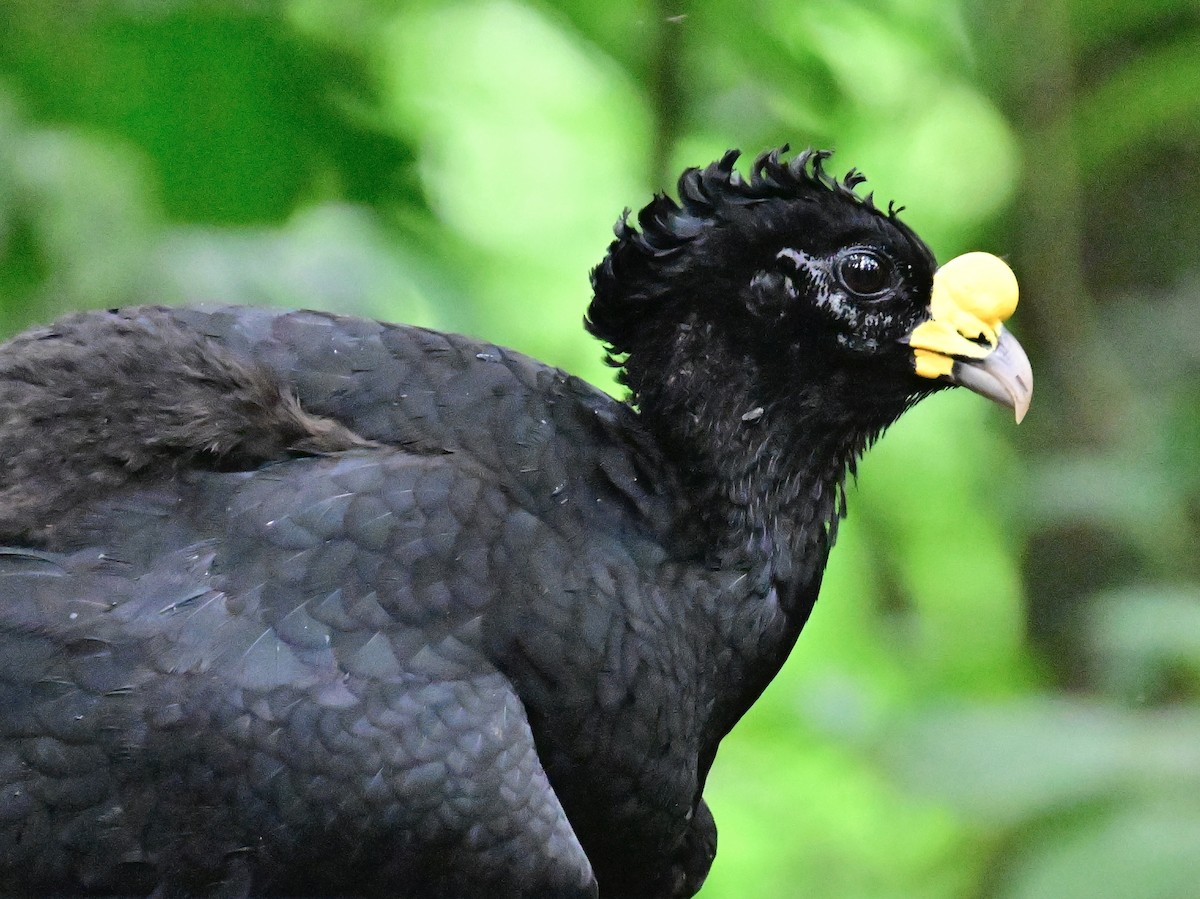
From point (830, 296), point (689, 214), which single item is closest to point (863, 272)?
point (830, 296)

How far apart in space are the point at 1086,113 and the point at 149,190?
3830 mm

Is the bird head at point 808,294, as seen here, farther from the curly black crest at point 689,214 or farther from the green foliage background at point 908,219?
the green foliage background at point 908,219

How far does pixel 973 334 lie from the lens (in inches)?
128

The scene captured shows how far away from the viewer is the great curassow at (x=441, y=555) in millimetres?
2631

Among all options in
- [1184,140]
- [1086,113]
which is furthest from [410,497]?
[1184,140]

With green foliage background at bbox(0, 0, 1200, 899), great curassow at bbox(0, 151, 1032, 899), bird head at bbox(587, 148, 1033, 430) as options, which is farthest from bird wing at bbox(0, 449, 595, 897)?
green foliage background at bbox(0, 0, 1200, 899)

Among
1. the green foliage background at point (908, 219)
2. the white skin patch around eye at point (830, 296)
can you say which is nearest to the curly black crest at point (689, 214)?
the white skin patch around eye at point (830, 296)

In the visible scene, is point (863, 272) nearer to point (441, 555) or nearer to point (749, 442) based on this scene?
point (749, 442)

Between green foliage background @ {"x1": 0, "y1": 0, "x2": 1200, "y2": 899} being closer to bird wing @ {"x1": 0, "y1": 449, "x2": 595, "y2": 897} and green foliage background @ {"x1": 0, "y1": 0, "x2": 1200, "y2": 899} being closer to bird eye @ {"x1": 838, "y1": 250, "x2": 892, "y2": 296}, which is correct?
bird eye @ {"x1": 838, "y1": 250, "x2": 892, "y2": 296}

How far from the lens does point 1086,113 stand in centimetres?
638

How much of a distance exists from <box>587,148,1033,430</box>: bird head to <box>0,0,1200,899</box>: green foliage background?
112cm

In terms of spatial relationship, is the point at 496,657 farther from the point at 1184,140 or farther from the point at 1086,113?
the point at 1184,140

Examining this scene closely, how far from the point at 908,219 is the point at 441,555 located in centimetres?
431

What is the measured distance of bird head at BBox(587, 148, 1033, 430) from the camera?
128 inches
